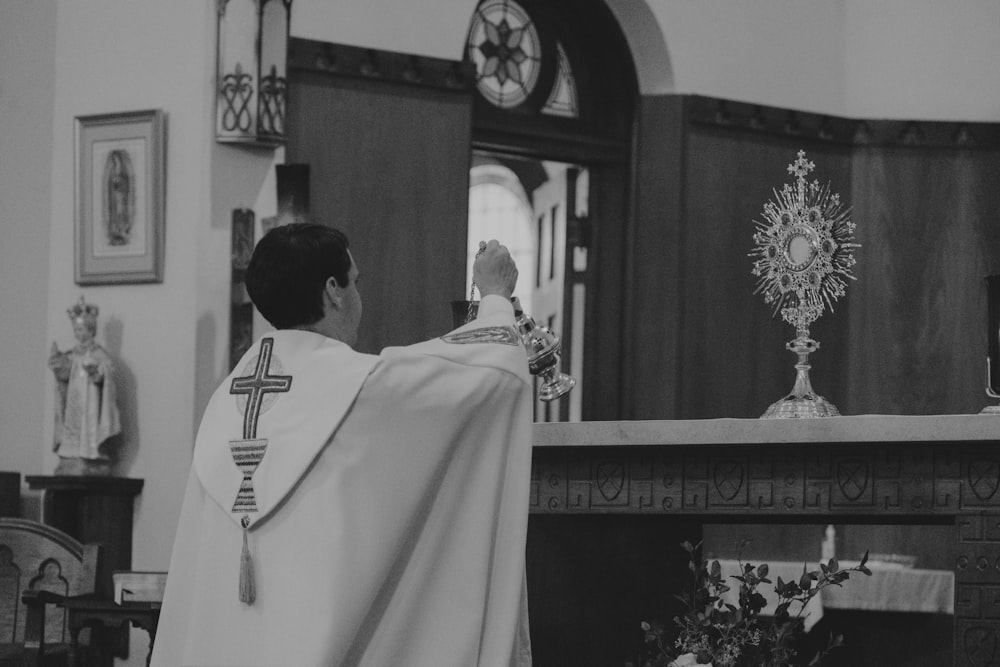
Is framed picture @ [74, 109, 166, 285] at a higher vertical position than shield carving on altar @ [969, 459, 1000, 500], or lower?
higher

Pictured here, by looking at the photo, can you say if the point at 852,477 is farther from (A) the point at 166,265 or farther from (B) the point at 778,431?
(A) the point at 166,265

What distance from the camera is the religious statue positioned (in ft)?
23.6

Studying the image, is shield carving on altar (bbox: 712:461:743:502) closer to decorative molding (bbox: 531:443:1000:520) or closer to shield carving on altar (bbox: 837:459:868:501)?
decorative molding (bbox: 531:443:1000:520)

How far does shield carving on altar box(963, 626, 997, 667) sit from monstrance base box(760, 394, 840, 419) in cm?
103

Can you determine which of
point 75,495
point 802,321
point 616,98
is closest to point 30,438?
point 75,495

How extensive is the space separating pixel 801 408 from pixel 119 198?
3757mm

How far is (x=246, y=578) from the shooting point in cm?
356

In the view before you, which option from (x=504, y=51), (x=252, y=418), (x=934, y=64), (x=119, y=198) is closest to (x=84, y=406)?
(x=119, y=198)

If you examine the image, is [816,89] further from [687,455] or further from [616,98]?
[687,455]

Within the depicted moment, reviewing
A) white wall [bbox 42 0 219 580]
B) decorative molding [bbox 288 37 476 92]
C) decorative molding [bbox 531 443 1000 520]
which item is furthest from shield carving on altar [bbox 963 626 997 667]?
decorative molding [bbox 288 37 476 92]

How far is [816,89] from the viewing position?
8.80 meters

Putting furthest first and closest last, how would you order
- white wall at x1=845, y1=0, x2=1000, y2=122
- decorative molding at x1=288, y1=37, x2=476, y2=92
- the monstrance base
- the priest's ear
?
white wall at x1=845, y1=0, x2=1000, y2=122, decorative molding at x1=288, y1=37, x2=476, y2=92, the monstrance base, the priest's ear

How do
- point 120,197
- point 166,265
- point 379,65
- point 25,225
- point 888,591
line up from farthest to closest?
point 25,225 < point 379,65 < point 120,197 < point 166,265 < point 888,591

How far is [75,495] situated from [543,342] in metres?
3.28
